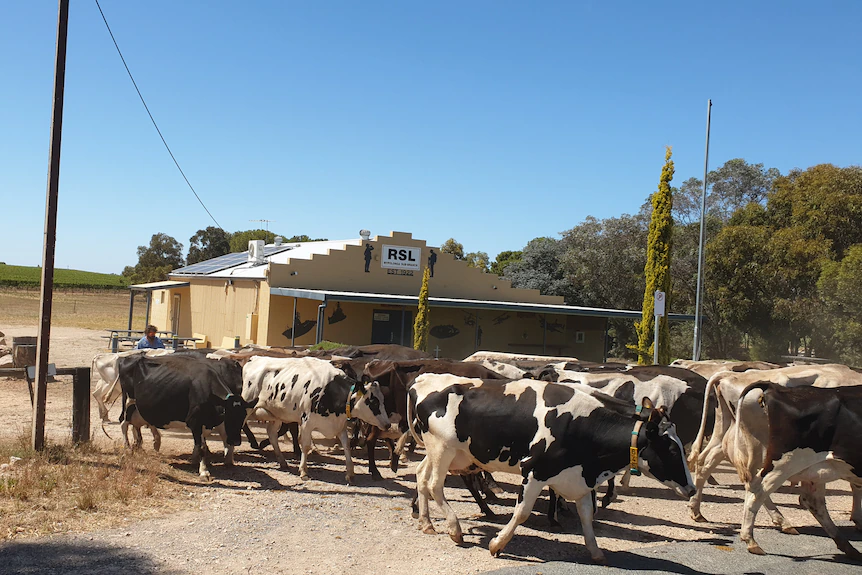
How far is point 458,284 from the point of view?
30.6m

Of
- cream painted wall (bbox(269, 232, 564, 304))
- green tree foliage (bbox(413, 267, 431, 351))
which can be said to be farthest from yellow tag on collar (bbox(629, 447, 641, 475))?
cream painted wall (bbox(269, 232, 564, 304))

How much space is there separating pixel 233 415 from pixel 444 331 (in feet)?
63.5

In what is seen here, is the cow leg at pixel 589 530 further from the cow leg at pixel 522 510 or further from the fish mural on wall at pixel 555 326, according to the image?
the fish mural on wall at pixel 555 326

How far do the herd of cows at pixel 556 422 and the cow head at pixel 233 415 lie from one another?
1cm

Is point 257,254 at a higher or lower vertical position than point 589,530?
higher

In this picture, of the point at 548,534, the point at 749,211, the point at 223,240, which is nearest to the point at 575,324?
the point at 749,211

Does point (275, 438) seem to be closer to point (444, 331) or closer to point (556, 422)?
point (556, 422)

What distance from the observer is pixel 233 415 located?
1009cm

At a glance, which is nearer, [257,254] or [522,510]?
[522,510]

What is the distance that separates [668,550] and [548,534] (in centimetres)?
129

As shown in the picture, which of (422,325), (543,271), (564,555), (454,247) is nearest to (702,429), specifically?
(564,555)

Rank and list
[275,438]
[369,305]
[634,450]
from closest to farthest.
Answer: [634,450], [275,438], [369,305]

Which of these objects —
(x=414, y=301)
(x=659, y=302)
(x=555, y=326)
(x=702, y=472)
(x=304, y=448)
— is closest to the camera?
(x=702, y=472)

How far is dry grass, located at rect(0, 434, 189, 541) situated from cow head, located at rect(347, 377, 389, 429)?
8.15ft
